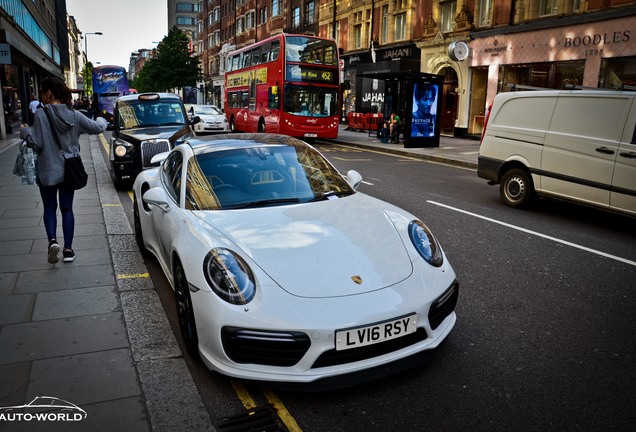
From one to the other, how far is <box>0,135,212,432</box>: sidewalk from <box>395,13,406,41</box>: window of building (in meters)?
26.3

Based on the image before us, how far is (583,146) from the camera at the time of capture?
7664 mm

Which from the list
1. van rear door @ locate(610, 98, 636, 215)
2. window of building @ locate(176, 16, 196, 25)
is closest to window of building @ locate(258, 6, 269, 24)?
van rear door @ locate(610, 98, 636, 215)

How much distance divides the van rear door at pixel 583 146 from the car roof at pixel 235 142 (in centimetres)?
494

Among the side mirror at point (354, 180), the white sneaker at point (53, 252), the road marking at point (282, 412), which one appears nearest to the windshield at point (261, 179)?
the side mirror at point (354, 180)

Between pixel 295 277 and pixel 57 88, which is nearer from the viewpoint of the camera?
pixel 295 277

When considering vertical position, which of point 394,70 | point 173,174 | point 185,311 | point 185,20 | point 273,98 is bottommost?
point 185,311

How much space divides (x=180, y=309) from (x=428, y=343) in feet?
5.56

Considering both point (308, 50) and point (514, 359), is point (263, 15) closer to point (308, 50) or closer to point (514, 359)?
point (308, 50)

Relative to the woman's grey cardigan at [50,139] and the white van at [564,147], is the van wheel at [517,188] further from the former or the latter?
the woman's grey cardigan at [50,139]

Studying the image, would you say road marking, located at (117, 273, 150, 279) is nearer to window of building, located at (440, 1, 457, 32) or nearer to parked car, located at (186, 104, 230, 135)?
parked car, located at (186, 104, 230, 135)

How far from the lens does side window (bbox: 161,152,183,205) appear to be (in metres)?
4.27

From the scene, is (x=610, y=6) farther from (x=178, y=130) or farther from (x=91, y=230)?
(x=91, y=230)

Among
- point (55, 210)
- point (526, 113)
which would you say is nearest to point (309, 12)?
point (526, 113)

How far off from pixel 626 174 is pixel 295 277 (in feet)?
20.0
